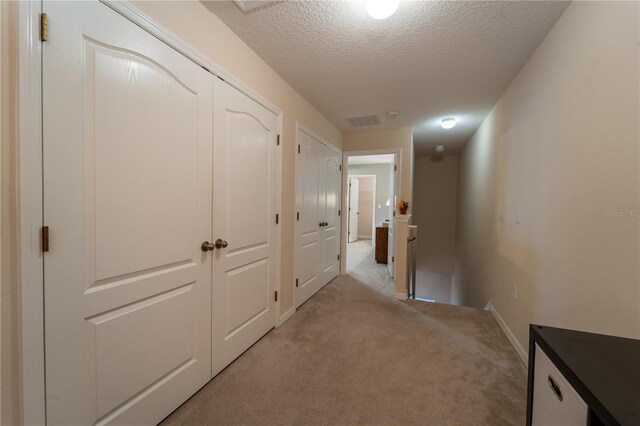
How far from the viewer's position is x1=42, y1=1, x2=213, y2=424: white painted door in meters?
0.92

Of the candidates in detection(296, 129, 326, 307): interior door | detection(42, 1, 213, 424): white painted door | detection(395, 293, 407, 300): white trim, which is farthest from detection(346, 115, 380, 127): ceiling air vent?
detection(395, 293, 407, 300): white trim

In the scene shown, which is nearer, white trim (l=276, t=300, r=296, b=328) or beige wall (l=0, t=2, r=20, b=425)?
beige wall (l=0, t=2, r=20, b=425)

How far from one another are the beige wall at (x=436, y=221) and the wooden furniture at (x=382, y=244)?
131 centimetres

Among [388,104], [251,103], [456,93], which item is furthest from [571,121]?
[251,103]

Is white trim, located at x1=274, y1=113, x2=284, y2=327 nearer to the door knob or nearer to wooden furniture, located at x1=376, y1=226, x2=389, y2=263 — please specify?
the door knob

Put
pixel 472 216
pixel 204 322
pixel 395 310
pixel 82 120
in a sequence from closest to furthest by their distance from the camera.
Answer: pixel 82 120, pixel 204 322, pixel 395 310, pixel 472 216

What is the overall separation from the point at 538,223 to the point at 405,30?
5.47ft

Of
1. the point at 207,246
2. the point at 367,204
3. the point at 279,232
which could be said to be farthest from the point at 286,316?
the point at 367,204

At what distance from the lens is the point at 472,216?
396 cm

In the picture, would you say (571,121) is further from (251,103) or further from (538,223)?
(251,103)

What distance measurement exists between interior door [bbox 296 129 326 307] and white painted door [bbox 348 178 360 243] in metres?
4.37

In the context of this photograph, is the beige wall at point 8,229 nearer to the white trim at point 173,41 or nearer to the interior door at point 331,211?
the white trim at point 173,41

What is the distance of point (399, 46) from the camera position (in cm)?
186

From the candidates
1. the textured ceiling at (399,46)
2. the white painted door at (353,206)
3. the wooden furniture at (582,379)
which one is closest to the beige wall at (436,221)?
the white painted door at (353,206)
